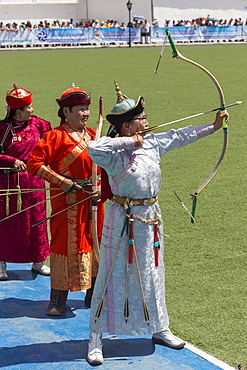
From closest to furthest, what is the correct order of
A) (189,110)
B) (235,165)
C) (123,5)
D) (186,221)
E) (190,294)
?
(190,294), (186,221), (235,165), (189,110), (123,5)

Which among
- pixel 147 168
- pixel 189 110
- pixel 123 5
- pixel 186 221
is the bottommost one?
pixel 186 221

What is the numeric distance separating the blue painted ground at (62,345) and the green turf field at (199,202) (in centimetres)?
33

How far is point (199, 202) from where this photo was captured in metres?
8.92

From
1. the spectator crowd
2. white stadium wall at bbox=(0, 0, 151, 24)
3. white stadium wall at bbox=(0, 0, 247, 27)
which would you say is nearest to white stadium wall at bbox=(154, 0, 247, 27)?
white stadium wall at bbox=(0, 0, 247, 27)

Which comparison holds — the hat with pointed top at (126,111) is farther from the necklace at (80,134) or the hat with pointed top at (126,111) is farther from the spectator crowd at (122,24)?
the spectator crowd at (122,24)

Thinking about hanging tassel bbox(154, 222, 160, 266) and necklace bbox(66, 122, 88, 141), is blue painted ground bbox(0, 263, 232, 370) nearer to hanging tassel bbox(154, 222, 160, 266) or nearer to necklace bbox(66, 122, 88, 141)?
hanging tassel bbox(154, 222, 160, 266)

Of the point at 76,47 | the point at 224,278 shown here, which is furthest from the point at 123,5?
the point at 224,278

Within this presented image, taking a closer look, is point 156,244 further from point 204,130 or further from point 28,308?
point 28,308

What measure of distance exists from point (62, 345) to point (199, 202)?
412cm

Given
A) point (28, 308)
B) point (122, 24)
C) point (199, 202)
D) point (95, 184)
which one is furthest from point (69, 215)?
point (122, 24)

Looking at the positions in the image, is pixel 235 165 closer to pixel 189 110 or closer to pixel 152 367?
pixel 189 110

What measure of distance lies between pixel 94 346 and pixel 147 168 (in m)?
1.30

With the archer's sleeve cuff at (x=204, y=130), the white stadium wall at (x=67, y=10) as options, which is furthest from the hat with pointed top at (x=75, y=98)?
the white stadium wall at (x=67, y=10)

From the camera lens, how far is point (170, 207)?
28.7 ft
